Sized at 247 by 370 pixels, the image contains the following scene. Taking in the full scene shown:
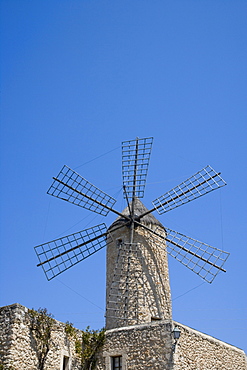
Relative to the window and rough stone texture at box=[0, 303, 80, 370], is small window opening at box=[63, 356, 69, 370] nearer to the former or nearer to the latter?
rough stone texture at box=[0, 303, 80, 370]

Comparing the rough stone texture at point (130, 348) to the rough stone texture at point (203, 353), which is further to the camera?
the rough stone texture at point (203, 353)

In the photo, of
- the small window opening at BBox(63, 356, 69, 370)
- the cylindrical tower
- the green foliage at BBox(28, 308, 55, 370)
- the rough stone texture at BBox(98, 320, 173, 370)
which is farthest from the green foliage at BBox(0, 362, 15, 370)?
the cylindrical tower

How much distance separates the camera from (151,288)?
43.9ft

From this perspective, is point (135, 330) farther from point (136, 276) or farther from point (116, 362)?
point (136, 276)

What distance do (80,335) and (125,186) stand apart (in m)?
5.20

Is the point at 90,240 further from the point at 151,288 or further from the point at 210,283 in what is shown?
the point at 210,283

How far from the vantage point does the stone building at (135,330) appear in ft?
33.3

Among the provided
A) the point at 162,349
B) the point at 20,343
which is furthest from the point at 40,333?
the point at 162,349

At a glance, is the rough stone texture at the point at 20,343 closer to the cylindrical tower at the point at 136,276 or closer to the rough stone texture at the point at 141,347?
the rough stone texture at the point at 141,347

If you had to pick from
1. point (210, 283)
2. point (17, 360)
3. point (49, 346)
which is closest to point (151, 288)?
point (210, 283)

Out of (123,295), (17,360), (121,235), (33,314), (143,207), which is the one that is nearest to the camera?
(17,360)

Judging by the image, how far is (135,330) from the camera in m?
11.2

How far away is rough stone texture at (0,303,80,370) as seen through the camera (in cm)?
969

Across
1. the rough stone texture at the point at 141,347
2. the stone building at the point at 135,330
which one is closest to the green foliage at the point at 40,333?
the stone building at the point at 135,330
